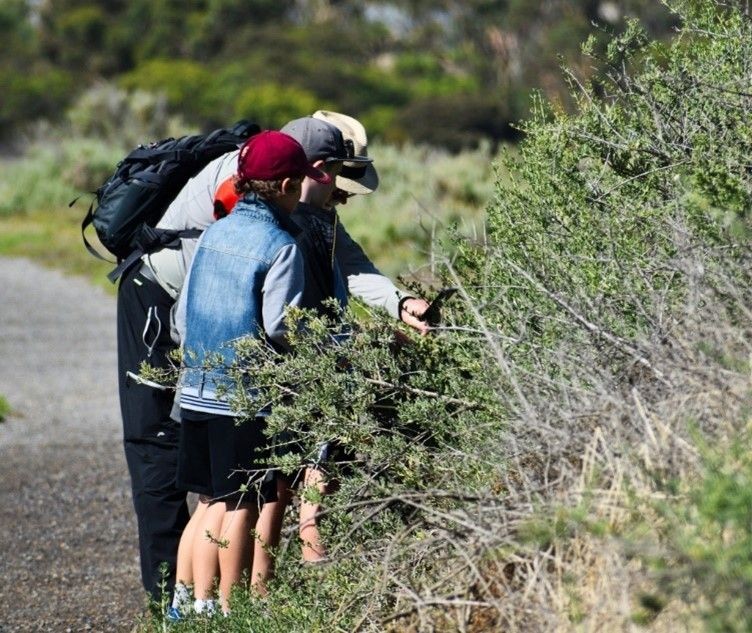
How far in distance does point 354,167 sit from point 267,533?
52.0 inches

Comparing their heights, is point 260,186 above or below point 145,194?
above

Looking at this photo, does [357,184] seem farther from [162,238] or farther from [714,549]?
[714,549]

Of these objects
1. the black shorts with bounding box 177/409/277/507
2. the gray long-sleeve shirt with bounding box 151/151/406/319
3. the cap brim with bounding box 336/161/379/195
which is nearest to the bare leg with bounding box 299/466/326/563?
the black shorts with bounding box 177/409/277/507

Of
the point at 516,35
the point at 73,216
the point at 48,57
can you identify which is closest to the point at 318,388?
the point at 73,216

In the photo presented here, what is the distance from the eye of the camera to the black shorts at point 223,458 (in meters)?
4.37

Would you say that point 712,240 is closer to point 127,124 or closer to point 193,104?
point 127,124

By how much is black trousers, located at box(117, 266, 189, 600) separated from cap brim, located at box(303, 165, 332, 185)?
0.68m

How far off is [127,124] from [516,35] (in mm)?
27751

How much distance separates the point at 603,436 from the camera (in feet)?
10.8

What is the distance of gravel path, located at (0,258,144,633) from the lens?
558 centimetres

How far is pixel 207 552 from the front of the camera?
4.52 meters

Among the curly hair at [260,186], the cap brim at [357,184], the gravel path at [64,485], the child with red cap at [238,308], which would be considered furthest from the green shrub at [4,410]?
the curly hair at [260,186]

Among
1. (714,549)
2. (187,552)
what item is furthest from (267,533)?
(714,549)

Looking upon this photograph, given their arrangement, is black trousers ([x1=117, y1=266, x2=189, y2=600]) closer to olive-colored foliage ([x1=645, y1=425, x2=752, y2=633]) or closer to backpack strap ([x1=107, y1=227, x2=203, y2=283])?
backpack strap ([x1=107, y1=227, x2=203, y2=283])
